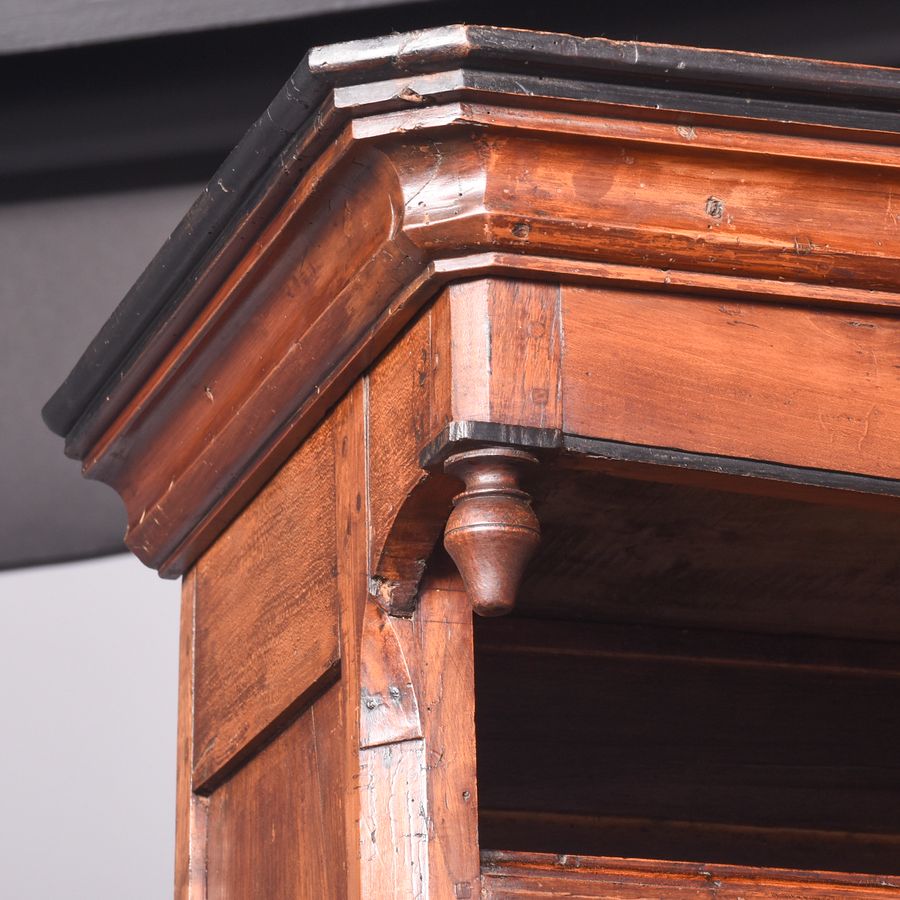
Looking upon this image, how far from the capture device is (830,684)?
1.50m

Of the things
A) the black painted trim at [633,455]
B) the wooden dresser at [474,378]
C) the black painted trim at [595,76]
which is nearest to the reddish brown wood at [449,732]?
the wooden dresser at [474,378]

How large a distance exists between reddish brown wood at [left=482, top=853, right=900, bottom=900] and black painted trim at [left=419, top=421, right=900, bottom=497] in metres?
0.23

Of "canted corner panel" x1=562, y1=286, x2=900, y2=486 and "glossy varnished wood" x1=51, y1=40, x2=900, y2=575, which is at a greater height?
"glossy varnished wood" x1=51, y1=40, x2=900, y2=575

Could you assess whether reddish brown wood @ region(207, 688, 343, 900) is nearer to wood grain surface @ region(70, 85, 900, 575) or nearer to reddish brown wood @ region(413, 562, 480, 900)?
reddish brown wood @ region(413, 562, 480, 900)

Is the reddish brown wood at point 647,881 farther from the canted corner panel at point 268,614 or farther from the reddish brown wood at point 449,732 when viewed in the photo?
the canted corner panel at point 268,614

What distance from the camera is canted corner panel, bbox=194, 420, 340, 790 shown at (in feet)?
3.49

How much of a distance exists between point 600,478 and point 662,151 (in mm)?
249

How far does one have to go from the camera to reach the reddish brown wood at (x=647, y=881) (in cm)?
91

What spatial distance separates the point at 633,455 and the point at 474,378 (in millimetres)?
92

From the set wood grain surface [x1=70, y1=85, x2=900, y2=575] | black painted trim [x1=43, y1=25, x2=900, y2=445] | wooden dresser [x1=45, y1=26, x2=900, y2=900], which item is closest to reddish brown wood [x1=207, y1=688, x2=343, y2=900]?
wooden dresser [x1=45, y1=26, x2=900, y2=900]

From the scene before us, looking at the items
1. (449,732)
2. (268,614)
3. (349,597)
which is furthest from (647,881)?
(268,614)

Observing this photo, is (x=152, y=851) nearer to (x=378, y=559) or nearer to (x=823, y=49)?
(x=378, y=559)

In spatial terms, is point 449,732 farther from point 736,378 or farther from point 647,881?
point 736,378

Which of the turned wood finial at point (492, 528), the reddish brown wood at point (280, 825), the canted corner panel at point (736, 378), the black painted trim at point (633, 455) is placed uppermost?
the canted corner panel at point (736, 378)
